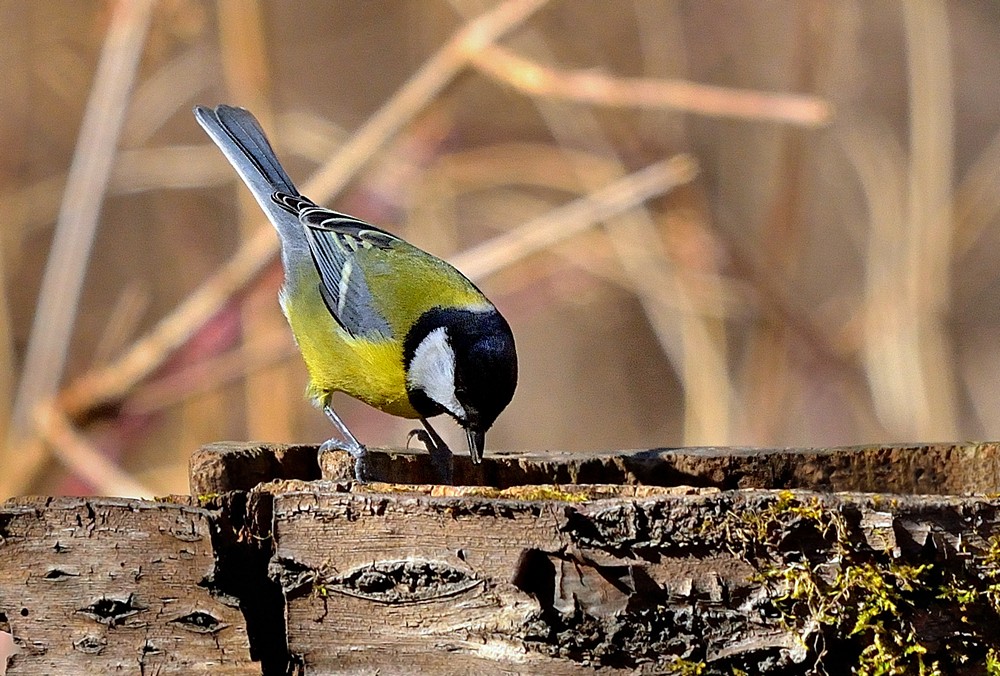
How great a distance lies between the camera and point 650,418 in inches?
194

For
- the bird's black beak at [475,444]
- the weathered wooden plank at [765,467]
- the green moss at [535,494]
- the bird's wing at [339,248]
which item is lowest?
the green moss at [535,494]

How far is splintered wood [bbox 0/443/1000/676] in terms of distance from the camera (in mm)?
1278

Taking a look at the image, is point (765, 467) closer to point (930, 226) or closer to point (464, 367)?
point (464, 367)

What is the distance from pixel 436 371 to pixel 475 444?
238 millimetres

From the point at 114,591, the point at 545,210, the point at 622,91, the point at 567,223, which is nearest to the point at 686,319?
the point at 545,210

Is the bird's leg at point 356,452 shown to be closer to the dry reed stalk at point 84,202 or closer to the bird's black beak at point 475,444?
the bird's black beak at point 475,444

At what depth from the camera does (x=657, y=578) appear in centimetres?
130

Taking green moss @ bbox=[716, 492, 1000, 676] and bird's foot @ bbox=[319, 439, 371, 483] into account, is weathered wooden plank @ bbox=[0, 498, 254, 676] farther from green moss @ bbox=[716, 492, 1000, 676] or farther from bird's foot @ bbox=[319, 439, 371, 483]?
green moss @ bbox=[716, 492, 1000, 676]

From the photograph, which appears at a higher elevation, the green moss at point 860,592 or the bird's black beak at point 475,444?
the bird's black beak at point 475,444

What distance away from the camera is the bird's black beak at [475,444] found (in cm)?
200

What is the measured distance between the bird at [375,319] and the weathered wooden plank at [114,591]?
0.42 meters

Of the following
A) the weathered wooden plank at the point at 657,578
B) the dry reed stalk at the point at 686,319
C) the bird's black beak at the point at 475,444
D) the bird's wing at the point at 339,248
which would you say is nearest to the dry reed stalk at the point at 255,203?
the bird's wing at the point at 339,248

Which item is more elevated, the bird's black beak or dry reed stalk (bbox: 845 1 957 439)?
dry reed stalk (bbox: 845 1 957 439)

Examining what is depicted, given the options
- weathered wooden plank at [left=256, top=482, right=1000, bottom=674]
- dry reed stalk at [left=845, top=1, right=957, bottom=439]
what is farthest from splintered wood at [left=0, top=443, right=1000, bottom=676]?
dry reed stalk at [left=845, top=1, right=957, bottom=439]
